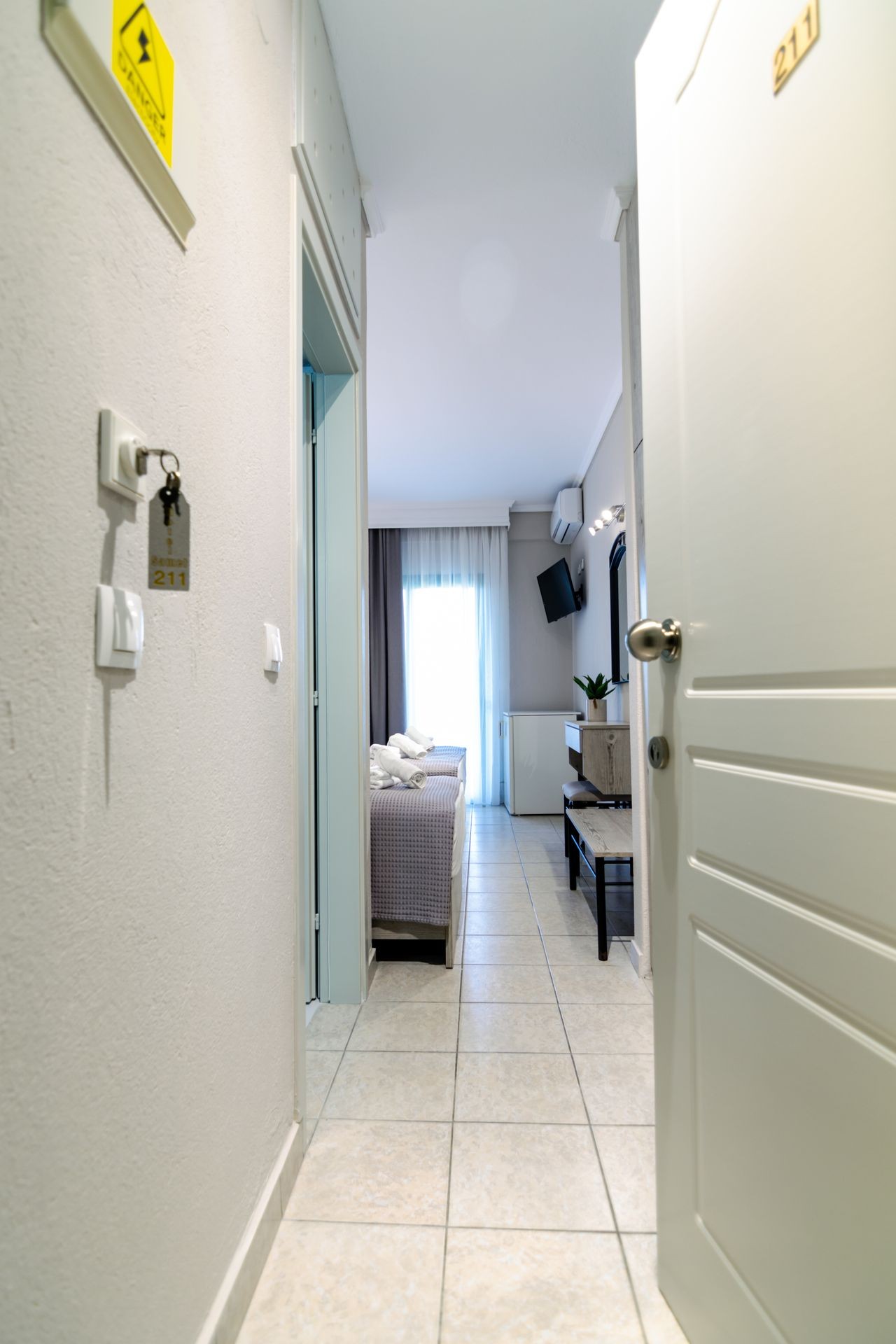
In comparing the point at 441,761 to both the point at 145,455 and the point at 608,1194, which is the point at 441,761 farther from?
the point at 145,455

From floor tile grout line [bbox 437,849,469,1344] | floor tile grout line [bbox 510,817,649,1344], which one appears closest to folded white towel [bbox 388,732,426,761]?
floor tile grout line [bbox 437,849,469,1344]

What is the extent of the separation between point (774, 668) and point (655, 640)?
0.24 m

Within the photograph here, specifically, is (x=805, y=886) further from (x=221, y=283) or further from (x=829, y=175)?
(x=221, y=283)

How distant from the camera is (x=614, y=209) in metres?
2.61

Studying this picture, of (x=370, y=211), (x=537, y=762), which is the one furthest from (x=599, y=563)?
(x=370, y=211)

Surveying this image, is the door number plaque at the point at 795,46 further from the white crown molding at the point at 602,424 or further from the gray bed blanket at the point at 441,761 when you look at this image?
the white crown molding at the point at 602,424

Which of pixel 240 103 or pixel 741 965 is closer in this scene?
pixel 741 965

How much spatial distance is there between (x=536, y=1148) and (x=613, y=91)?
288cm

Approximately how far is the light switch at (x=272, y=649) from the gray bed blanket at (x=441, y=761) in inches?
79.8

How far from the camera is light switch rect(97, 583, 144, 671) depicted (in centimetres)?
70

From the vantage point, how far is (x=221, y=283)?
3.53ft

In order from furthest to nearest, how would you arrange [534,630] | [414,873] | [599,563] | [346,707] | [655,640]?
1. [534,630]
2. [599,563]
3. [414,873]
4. [346,707]
5. [655,640]

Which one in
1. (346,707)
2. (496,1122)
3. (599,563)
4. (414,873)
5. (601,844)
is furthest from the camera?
(599,563)

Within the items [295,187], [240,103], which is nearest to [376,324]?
[295,187]
